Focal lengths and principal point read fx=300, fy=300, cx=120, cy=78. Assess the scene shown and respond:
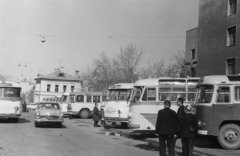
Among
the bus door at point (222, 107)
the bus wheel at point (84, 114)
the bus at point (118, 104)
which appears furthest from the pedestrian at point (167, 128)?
the bus wheel at point (84, 114)

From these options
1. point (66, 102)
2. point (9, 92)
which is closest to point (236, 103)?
point (9, 92)

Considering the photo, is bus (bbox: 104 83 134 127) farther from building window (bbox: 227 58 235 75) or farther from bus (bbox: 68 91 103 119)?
bus (bbox: 68 91 103 119)

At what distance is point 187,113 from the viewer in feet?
30.5

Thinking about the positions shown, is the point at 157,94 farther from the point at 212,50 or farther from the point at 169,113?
the point at 212,50

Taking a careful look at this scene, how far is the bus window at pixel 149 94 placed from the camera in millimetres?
15391

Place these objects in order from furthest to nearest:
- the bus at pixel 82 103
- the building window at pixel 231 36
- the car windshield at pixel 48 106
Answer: the bus at pixel 82 103 < the building window at pixel 231 36 < the car windshield at pixel 48 106

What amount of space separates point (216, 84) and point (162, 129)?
4998 millimetres

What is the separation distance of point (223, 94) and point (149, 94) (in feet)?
13.1

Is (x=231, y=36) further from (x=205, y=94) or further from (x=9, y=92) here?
(x=9, y=92)

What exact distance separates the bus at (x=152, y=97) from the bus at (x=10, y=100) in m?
10.6

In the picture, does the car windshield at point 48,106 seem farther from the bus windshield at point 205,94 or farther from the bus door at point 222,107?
the bus door at point 222,107

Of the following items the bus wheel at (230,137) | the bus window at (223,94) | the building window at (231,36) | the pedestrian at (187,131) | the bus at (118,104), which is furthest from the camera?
the building window at (231,36)

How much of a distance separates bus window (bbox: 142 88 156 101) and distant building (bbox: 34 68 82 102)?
69989mm

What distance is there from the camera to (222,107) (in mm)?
12484
